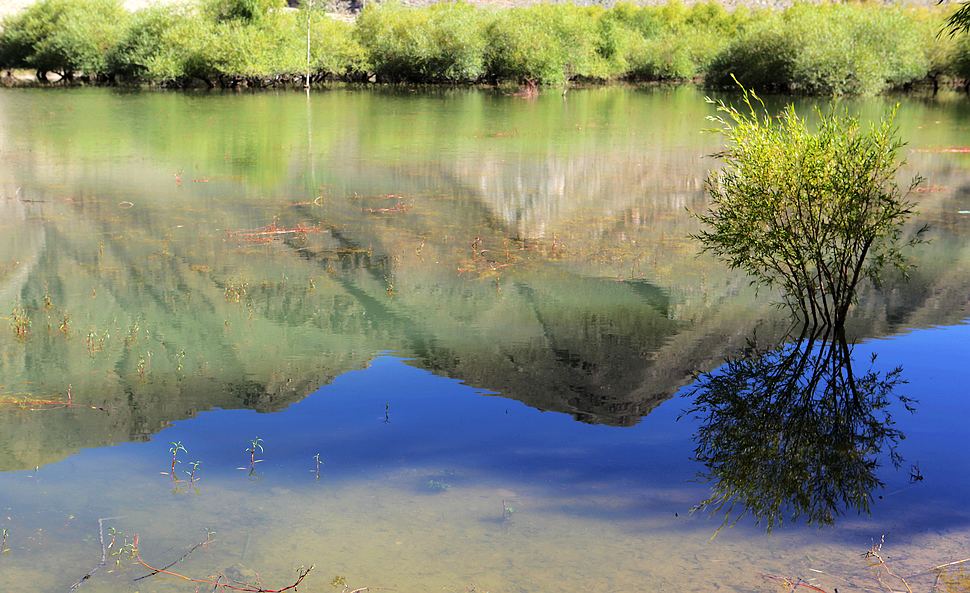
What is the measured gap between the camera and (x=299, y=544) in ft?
18.3

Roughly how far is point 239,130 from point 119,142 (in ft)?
18.0

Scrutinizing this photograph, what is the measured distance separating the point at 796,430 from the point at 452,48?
62598 millimetres

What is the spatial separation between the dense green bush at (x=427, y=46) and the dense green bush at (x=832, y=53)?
18.5 meters

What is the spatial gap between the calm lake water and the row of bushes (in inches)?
1687

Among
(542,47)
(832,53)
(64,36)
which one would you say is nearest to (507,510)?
(832,53)

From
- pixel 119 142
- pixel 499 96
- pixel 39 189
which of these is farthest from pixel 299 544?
pixel 499 96

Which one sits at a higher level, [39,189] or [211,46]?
[211,46]

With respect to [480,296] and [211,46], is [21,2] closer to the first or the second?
[211,46]

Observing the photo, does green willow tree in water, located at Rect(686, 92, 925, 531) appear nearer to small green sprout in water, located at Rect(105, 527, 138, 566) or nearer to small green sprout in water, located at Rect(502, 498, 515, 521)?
small green sprout in water, located at Rect(502, 498, 515, 521)

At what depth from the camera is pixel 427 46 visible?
2640 inches

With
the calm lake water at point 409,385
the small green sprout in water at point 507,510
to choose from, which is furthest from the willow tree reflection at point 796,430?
the small green sprout in water at point 507,510

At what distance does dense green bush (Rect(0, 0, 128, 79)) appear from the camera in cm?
A: 6469

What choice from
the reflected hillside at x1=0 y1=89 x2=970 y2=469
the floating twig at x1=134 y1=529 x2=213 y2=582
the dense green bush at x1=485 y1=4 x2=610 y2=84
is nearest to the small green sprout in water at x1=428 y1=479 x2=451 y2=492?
the floating twig at x1=134 y1=529 x2=213 y2=582

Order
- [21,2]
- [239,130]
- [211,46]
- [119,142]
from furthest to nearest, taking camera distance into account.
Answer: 1. [21,2]
2. [211,46]
3. [239,130]
4. [119,142]
